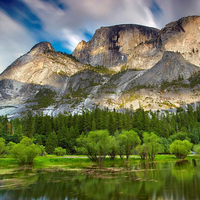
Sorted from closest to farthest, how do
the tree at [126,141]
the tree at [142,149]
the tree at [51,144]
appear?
the tree at [126,141]
the tree at [142,149]
the tree at [51,144]

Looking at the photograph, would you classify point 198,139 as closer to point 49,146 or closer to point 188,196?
point 49,146

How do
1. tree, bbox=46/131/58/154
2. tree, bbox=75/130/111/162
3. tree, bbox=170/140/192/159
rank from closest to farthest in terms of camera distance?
tree, bbox=75/130/111/162 → tree, bbox=170/140/192/159 → tree, bbox=46/131/58/154

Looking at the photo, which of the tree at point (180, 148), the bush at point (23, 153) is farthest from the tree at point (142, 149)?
the bush at point (23, 153)

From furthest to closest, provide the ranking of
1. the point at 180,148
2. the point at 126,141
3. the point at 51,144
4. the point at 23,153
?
the point at 51,144 → the point at 180,148 → the point at 126,141 → the point at 23,153

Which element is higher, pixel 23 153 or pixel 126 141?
pixel 126 141

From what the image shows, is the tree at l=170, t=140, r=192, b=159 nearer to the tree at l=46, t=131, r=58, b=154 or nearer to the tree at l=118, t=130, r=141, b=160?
the tree at l=118, t=130, r=141, b=160

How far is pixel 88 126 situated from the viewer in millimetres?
98375

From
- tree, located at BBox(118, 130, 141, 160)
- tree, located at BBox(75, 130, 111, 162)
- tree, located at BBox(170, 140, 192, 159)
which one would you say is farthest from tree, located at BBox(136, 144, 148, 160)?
tree, located at BBox(75, 130, 111, 162)

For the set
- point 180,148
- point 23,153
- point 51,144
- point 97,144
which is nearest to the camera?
point 23,153

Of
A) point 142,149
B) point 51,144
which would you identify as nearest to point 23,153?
point 51,144

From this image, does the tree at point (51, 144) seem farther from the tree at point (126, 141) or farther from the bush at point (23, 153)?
the tree at point (126, 141)

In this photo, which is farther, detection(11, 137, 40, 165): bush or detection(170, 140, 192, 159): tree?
detection(170, 140, 192, 159): tree

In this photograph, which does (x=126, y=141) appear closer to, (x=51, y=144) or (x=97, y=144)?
(x=97, y=144)

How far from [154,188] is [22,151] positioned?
113ft
